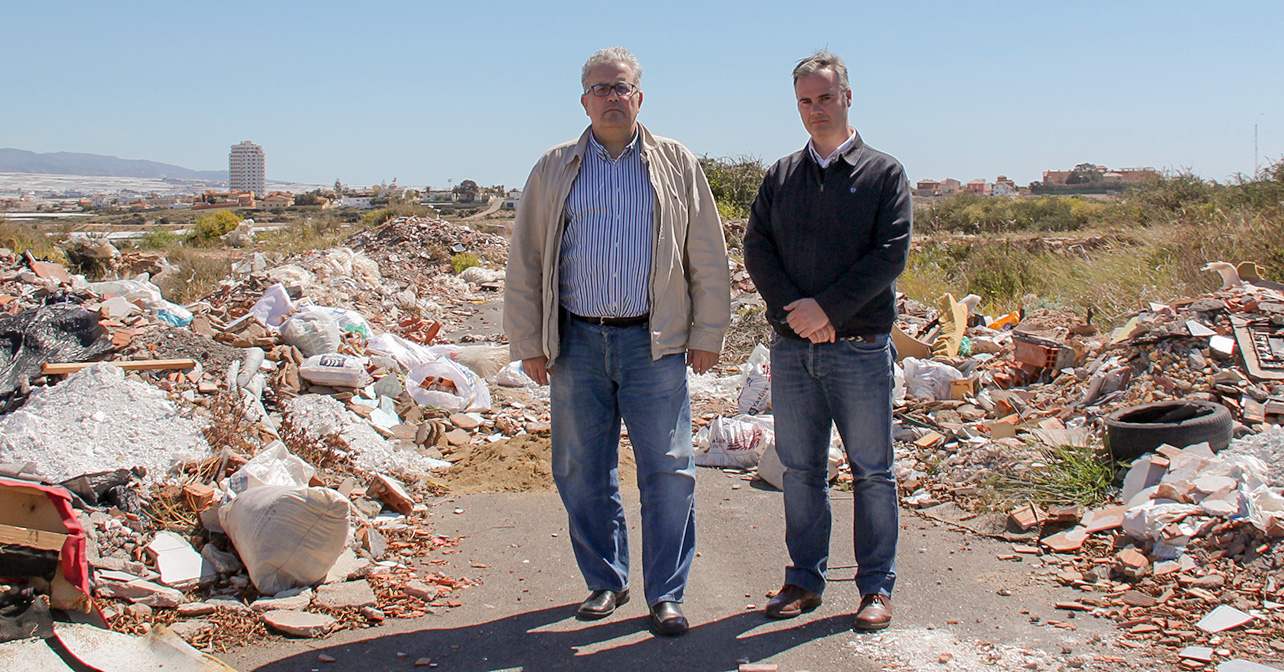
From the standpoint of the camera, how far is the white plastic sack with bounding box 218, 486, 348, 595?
3686 millimetres

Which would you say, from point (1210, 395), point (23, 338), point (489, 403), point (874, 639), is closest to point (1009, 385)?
point (1210, 395)

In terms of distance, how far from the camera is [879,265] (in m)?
3.20

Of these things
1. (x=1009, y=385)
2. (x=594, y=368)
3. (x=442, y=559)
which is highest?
(x=594, y=368)

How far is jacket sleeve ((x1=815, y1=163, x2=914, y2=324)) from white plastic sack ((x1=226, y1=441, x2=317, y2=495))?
8.85ft

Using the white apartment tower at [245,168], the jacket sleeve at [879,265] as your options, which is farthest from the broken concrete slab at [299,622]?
the white apartment tower at [245,168]

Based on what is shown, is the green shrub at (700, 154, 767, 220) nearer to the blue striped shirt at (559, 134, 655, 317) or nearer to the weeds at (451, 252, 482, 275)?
the weeds at (451, 252, 482, 275)

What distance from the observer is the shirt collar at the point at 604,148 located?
340cm

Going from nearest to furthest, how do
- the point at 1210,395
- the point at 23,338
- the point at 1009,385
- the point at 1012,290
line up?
1. the point at 1210,395
2. the point at 23,338
3. the point at 1009,385
4. the point at 1012,290

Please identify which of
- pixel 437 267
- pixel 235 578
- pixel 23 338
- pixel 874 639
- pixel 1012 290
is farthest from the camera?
pixel 437 267

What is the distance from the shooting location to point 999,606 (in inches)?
142

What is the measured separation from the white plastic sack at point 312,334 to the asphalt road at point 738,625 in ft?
12.4

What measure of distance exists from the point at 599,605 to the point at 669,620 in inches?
13.0

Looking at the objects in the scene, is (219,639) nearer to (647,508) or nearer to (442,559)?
(442,559)

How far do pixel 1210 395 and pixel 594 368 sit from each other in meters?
4.29
